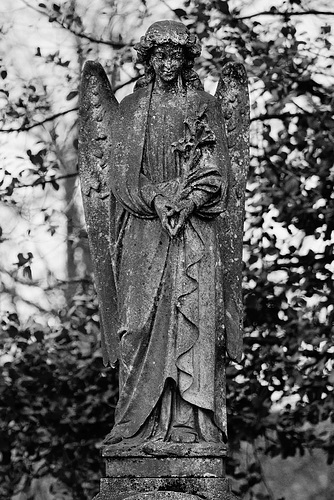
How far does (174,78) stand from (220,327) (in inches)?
62.0

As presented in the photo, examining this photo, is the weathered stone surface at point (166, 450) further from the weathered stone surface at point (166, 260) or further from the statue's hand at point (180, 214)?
the statue's hand at point (180, 214)

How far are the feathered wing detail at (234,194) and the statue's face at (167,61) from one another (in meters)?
0.54

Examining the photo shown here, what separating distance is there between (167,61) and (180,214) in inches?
39.7

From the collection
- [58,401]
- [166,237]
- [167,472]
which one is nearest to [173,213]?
[166,237]

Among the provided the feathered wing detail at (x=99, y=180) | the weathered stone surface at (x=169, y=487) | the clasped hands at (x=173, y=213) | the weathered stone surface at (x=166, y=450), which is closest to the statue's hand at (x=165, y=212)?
the clasped hands at (x=173, y=213)

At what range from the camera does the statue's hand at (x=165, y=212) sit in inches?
316

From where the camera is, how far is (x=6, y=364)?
1336 cm

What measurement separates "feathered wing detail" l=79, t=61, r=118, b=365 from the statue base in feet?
2.70

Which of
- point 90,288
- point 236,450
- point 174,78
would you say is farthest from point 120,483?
point 90,288

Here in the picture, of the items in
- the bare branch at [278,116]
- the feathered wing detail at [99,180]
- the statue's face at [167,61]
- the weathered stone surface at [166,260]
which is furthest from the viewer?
the bare branch at [278,116]

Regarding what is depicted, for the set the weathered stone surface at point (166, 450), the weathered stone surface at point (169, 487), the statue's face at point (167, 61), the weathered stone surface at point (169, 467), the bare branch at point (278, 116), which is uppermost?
the bare branch at point (278, 116)

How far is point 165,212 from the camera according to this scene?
805cm

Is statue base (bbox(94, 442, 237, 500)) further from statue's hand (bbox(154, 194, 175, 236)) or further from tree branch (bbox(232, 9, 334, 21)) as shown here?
tree branch (bbox(232, 9, 334, 21))

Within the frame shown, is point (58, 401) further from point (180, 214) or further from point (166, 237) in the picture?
point (180, 214)
